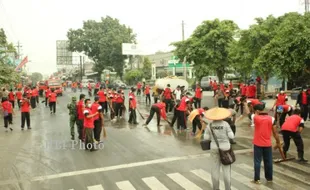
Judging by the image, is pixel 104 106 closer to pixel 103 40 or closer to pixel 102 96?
pixel 102 96

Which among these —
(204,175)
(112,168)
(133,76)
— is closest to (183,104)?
(112,168)

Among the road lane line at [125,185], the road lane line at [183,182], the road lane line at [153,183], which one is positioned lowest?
the road lane line at [125,185]

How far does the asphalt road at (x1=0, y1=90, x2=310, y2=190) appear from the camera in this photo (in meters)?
7.18

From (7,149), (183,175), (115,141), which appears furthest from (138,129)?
(183,175)

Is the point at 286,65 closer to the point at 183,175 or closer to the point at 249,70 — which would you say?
the point at 249,70

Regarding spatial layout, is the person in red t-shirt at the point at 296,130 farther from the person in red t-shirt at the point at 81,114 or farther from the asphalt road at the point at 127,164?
the person in red t-shirt at the point at 81,114

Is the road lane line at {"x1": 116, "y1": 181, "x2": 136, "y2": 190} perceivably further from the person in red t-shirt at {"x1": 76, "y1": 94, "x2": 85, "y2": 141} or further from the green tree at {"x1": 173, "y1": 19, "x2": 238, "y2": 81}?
the green tree at {"x1": 173, "y1": 19, "x2": 238, "y2": 81}

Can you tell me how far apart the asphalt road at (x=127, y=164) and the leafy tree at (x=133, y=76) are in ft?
138

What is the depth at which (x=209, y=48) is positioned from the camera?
29641 mm

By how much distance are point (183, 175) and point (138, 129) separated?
712 centimetres

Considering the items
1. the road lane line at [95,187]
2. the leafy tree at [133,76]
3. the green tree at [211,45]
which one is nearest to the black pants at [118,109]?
the road lane line at [95,187]

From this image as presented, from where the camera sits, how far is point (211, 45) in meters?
29.8

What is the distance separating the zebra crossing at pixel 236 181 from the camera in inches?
269

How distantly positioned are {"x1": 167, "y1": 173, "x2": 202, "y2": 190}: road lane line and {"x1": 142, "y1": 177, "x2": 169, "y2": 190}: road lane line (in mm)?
362
